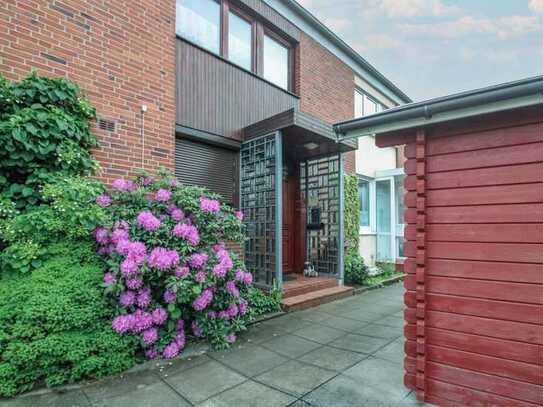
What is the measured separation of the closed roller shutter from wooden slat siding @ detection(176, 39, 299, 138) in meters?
0.34

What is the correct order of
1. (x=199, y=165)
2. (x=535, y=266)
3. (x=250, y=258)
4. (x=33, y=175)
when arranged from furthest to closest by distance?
(x=250, y=258) → (x=199, y=165) → (x=33, y=175) → (x=535, y=266)

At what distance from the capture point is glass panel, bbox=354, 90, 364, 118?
390 inches

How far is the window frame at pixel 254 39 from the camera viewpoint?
235 inches

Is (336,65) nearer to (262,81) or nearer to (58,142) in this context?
(262,81)

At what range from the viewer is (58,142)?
356 cm

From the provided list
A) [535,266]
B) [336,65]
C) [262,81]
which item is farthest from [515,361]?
[336,65]

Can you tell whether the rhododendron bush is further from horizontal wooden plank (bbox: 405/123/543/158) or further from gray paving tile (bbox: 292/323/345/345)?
horizontal wooden plank (bbox: 405/123/543/158)

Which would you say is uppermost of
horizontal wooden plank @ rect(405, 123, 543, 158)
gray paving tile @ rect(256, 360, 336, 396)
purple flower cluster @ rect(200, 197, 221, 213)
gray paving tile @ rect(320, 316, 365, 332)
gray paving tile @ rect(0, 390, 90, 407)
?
horizontal wooden plank @ rect(405, 123, 543, 158)

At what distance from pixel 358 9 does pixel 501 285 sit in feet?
49.9

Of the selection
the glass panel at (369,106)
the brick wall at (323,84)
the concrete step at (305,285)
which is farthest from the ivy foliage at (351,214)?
the glass panel at (369,106)

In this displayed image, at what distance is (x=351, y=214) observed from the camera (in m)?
8.59

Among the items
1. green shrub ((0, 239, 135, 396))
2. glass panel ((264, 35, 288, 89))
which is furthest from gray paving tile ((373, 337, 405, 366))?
glass panel ((264, 35, 288, 89))

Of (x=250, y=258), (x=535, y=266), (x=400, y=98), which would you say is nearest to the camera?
(x=535, y=266)

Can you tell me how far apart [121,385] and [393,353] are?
2912 millimetres
